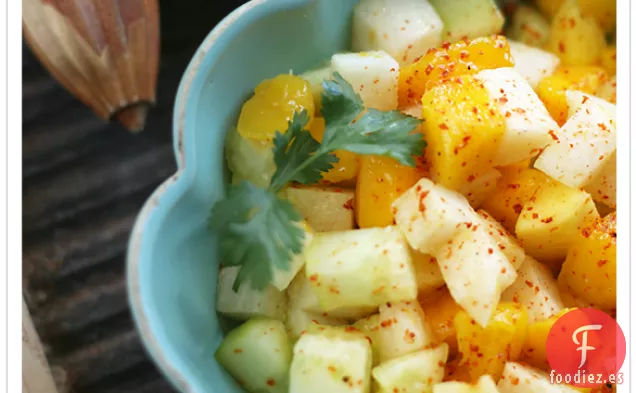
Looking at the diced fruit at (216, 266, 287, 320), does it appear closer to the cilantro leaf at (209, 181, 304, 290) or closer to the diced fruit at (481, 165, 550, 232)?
the cilantro leaf at (209, 181, 304, 290)

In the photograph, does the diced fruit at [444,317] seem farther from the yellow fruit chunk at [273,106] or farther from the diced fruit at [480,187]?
the yellow fruit chunk at [273,106]

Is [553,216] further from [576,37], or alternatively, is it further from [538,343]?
[576,37]

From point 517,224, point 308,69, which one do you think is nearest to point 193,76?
point 308,69

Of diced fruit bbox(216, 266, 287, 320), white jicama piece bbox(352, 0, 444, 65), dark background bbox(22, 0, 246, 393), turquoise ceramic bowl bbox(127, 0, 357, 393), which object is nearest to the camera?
turquoise ceramic bowl bbox(127, 0, 357, 393)

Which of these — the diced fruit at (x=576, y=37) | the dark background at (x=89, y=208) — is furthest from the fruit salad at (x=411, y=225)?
the dark background at (x=89, y=208)

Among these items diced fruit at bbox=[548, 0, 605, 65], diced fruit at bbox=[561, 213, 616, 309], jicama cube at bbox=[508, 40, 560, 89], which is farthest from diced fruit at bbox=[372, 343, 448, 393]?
diced fruit at bbox=[548, 0, 605, 65]

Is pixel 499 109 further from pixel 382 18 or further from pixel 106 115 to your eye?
pixel 106 115
